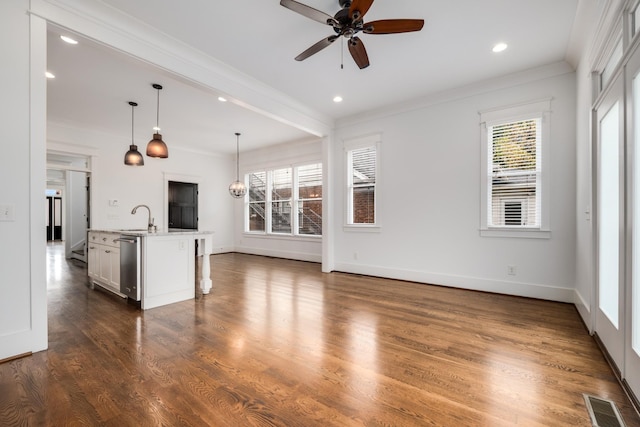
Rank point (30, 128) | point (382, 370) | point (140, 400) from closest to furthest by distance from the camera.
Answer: point (140, 400) < point (382, 370) < point (30, 128)

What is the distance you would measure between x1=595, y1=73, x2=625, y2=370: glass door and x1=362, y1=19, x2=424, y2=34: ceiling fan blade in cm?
152

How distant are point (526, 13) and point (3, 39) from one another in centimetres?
451

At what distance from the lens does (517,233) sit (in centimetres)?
392

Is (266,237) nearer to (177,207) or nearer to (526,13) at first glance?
(177,207)

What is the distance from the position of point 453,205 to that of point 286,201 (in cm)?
437

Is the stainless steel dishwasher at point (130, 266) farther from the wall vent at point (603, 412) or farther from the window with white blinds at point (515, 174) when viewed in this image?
the window with white blinds at point (515, 174)

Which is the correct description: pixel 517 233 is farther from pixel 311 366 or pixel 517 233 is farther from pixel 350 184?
pixel 311 366

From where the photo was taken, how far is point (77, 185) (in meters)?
8.07

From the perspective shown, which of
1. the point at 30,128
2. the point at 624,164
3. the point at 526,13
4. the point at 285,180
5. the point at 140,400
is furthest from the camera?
the point at 285,180

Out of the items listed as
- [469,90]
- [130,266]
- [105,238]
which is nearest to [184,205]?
[105,238]

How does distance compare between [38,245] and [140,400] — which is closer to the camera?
[140,400]

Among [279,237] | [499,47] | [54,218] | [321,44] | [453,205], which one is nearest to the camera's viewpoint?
[321,44]

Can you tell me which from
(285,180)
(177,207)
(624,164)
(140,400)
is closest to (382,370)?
(140,400)

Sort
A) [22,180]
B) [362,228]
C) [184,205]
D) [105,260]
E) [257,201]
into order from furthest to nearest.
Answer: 1. [257,201]
2. [184,205]
3. [362,228]
4. [105,260]
5. [22,180]
